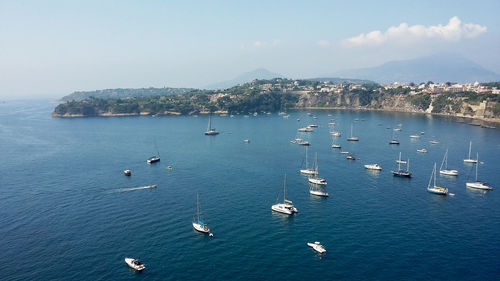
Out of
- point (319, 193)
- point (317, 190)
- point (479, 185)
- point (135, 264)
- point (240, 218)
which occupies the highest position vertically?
point (479, 185)

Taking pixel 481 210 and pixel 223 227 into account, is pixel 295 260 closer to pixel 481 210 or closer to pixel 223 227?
pixel 223 227

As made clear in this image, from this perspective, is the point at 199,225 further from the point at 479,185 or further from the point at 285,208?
the point at 479,185

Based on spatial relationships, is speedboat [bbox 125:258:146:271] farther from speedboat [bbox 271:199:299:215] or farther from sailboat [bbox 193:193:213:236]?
speedboat [bbox 271:199:299:215]

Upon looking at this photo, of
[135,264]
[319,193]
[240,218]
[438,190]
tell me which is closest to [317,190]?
[319,193]

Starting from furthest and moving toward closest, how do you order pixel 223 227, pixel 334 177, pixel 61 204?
pixel 334 177 → pixel 61 204 → pixel 223 227

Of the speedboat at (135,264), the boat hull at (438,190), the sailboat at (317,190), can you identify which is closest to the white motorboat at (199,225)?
the speedboat at (135,264)

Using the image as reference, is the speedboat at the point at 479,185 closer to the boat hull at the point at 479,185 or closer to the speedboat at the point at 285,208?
the boat hull at the point at 479,185

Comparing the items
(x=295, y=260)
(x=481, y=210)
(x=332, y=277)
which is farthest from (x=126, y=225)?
(x=481, y=210)

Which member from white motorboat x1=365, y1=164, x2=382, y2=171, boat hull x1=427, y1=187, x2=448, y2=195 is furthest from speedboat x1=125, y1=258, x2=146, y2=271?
white motorboat x1=365, y1=164, x2=382, y2=171
